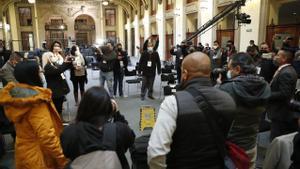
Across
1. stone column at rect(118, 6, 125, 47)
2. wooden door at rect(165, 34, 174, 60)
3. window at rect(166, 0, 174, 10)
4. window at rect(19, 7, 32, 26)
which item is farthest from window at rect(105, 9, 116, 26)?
wooden door at rect(165, 34, 174, 60)

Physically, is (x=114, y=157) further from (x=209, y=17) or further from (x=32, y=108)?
(x=209, y=17)

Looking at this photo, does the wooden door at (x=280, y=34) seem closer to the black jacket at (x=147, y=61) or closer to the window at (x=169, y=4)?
the black jacket at (x=147, y=61)

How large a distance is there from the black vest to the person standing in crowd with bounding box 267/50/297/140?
5.51ft

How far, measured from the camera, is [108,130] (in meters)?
1.49

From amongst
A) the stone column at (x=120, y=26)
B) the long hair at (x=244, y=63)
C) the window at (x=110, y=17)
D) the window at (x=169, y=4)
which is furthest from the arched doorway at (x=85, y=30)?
the long hair at (x=244, y=63)

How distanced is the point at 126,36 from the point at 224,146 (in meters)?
26.3

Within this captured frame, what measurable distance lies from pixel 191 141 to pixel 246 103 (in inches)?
30.9

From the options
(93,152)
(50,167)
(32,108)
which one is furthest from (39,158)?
(93,152)

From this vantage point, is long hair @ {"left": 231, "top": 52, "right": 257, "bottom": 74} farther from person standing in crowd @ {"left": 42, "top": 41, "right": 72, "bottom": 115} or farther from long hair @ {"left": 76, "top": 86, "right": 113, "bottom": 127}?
person standing in crowd @ {"left": 42, "top": 41, "right": 72, "bottom": 115}

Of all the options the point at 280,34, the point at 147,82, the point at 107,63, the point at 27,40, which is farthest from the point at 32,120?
the point at 27,40

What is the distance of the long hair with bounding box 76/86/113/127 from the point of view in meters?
1.51

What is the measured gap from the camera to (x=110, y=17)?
26672 millimetres

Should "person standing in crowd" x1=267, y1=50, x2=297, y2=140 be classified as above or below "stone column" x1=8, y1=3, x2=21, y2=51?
below

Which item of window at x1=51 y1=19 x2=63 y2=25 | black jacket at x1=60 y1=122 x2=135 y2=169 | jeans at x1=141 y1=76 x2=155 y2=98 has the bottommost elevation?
jeans at x1=141 y1=76 x2=155 y2=98
